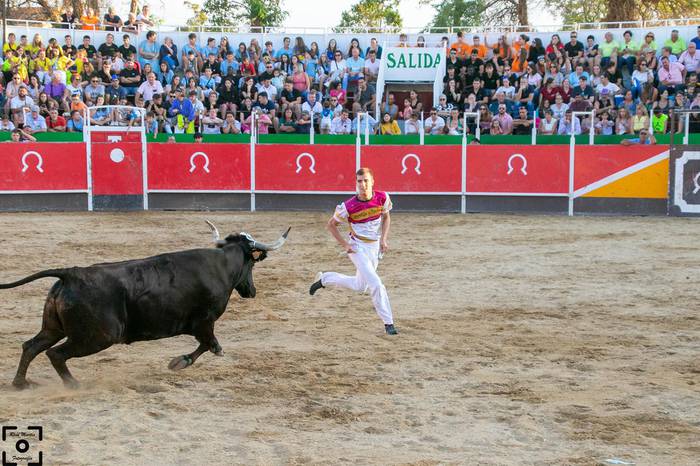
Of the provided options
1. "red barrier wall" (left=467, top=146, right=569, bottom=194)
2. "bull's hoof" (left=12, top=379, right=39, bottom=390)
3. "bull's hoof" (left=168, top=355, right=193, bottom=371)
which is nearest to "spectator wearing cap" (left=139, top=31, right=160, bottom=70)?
"red barrier wall" (left=467, top=146, right=569, bottom=194)

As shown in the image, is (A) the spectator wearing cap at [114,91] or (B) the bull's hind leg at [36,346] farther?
(A) the spectator wearing cap at [114,91]

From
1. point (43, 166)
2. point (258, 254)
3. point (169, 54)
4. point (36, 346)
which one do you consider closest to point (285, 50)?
point (169, 54)

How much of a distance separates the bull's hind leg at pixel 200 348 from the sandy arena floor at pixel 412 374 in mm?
145

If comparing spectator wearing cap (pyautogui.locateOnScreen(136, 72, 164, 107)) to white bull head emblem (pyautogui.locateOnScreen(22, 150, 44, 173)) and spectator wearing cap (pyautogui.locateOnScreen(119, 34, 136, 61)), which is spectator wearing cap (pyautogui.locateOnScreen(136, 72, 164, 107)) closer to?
spectator wearing cap (pyautogui.locateOnScreen(119, 34, 136, 61))

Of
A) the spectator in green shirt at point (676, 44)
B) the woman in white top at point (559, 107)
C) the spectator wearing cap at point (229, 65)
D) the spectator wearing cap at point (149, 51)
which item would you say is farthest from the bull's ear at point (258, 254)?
the spectator in green shirt at point (676, 44)

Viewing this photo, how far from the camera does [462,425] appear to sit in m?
5.67

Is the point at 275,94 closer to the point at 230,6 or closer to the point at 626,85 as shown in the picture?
the point at 626,85

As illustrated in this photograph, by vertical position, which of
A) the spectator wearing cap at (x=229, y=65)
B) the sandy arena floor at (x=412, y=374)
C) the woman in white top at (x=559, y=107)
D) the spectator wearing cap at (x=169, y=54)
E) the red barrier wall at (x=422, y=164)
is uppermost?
the spectator wearing cap at (x=169, y=54)

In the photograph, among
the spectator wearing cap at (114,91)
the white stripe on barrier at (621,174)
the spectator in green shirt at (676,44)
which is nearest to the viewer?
the white stripe on barrier at (621,174)

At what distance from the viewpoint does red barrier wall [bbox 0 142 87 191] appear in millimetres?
18531

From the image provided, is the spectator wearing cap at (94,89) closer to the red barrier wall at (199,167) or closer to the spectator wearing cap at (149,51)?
the spectator wearing cap at (149,51)

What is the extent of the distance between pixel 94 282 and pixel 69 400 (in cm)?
79

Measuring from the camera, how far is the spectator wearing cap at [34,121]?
1958cm

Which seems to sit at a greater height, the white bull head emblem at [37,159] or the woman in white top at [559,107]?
the woman in white top at [559,107]
